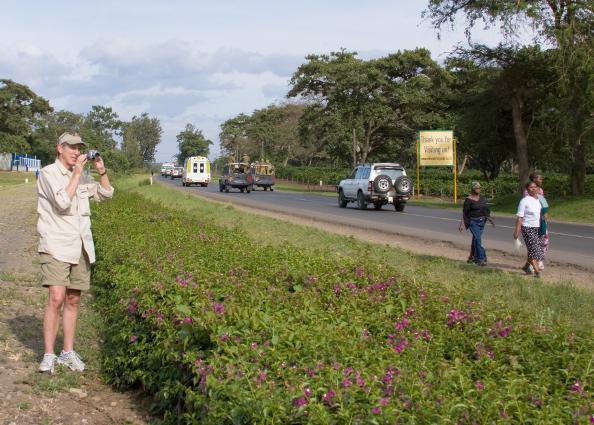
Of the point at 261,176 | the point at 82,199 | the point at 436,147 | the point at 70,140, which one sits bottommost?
the point at 261,176

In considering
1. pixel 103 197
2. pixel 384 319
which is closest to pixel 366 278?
pixel 384 319

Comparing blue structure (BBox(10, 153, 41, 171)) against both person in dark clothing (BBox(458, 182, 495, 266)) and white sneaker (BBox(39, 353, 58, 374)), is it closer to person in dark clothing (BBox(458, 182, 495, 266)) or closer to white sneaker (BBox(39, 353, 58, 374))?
person in dark clothing (BBox(458, 182, 495, 266))

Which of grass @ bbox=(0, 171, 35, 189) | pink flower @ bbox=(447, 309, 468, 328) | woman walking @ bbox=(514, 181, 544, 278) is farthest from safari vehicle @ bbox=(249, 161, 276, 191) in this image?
pink flower @ bbox=(447, 309, 468, 328)

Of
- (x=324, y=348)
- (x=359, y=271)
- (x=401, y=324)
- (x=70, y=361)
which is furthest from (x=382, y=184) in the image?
(x=324, y=348)

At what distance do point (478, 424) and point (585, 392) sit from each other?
33.8 inches

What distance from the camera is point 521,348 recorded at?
4426 mm

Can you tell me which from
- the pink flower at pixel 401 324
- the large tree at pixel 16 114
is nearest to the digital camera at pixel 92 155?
the pink flower at pixel 401 324

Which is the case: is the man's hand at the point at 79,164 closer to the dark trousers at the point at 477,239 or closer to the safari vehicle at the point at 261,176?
the dark trousers at the point at 477,239

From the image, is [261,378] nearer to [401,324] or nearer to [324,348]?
[324,348]

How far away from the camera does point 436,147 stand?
38.7m

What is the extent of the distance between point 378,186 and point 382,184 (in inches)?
6.9

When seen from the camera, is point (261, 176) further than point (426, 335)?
Yes

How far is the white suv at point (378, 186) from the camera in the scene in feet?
90.9

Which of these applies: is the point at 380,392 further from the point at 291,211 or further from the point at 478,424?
the point at 291,211
